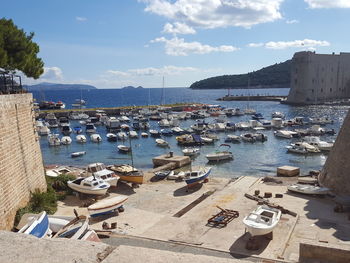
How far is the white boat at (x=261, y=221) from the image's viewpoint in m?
13.6

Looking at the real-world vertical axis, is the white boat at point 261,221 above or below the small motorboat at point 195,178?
above

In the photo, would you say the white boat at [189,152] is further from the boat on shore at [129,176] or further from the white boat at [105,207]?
the white boat at [105,207]

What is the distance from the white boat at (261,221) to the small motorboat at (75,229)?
6.27 m

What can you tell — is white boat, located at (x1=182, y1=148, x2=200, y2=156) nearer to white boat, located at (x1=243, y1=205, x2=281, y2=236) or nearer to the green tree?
the green tree

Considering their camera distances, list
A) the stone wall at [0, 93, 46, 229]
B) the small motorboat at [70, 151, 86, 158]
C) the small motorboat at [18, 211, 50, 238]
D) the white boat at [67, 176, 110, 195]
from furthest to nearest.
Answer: the small motorboat at [70, 151, 86, 158], the white boat at [67, 176, 110, 195], the stone wall at [0, 93, 46, 229], the small motorboat at [18, 211, 50, 238]

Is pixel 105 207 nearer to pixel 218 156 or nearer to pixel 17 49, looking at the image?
pixel 17 49

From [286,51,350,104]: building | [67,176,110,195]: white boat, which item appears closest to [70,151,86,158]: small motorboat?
[67,176,110,195]: white boat

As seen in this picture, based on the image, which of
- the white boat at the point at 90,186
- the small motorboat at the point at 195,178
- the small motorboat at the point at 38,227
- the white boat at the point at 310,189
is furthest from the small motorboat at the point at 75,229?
the white boat at the point at 310,189

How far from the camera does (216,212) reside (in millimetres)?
17578

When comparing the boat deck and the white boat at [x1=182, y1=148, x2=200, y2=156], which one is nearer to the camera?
the boat deck

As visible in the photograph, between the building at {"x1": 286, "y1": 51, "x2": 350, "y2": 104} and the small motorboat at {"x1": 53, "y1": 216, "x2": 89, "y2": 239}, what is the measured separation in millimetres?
106110

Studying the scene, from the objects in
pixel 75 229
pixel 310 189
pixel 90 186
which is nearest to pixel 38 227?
pixel 75 229

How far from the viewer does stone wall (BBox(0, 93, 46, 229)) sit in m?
14.4

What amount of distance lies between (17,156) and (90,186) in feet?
18.5
